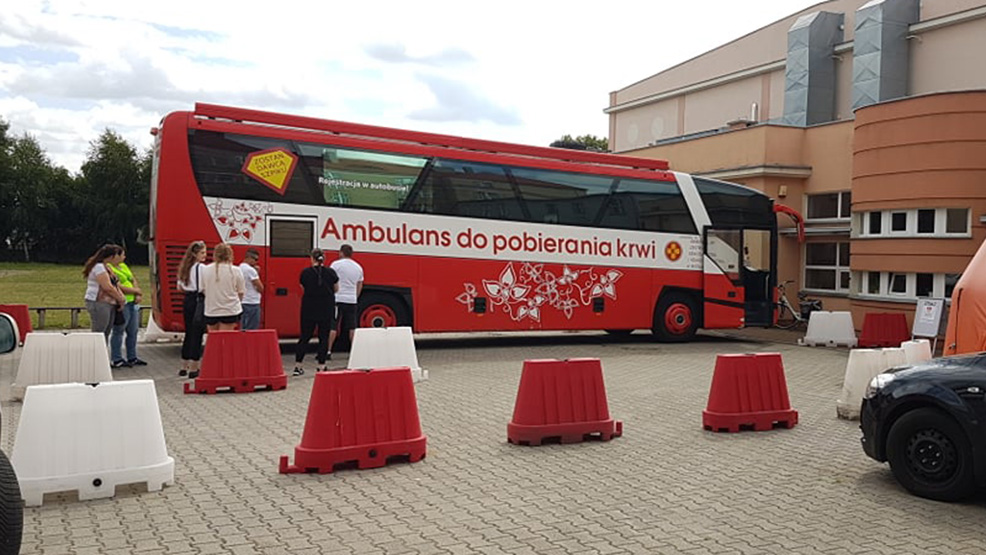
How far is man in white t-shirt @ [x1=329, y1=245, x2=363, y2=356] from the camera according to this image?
1297cm

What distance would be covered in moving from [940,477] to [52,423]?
6.28m

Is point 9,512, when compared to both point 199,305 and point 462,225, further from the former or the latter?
point 462,225

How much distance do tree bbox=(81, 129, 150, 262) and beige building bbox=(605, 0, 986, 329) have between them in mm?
52365

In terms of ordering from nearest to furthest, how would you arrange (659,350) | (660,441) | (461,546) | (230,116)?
(461,546) → (660,441) → (230,116) → (659,350)

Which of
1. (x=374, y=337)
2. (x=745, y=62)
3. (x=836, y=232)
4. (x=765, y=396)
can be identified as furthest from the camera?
(x=745, y=62)

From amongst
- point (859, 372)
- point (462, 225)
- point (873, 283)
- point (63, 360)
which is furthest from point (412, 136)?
point (873, 283)

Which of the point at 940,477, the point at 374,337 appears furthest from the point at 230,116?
the point at 940,477

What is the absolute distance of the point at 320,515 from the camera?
5543mm

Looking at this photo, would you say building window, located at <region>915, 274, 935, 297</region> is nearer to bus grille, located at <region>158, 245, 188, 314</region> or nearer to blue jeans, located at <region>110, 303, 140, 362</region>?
bus grille, located at <region>158, 245, 188, 314</region>

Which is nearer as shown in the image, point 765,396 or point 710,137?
point 765,396

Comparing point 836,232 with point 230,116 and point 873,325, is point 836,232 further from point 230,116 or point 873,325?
point 230,116

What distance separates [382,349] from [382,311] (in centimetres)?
399

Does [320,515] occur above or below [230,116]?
below

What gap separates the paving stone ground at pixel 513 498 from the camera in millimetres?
5062
